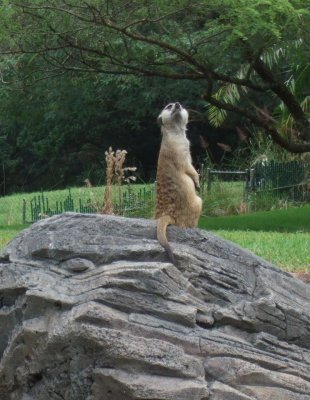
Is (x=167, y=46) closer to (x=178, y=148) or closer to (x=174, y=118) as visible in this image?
(x=174, y=118)

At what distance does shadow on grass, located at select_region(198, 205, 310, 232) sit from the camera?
16.9m

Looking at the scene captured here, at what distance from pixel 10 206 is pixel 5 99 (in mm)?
4056

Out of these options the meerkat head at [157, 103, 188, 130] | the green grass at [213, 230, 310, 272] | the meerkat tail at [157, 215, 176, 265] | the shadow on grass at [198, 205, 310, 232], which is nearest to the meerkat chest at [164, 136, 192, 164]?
the meerkat head at [157, 103, 188, 130]

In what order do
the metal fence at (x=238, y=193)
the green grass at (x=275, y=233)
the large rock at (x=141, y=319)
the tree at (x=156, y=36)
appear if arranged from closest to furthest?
the large rock at (x=141, y=319), the green grass at (x=275, y=233), the tree at (x=156, y=36), the metal fence at (x=238, y=193)

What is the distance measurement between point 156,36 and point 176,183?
8.93m

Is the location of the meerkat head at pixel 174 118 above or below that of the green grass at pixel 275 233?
above

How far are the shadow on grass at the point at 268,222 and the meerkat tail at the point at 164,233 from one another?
980 cm

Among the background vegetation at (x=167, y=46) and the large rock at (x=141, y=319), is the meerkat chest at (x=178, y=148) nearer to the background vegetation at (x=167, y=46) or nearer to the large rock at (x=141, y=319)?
the large rock at (x=141, y=319)

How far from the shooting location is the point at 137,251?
6223mm

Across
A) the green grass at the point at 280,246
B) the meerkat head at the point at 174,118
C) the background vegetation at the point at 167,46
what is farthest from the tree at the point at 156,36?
the meerkat head at the point at 174,118

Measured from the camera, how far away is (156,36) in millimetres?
16016

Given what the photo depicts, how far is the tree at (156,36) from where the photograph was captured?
45.1ft

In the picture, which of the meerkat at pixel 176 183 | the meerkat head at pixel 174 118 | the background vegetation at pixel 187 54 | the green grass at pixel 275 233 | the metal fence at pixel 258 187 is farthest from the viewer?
the metal fence at pixel 258 187

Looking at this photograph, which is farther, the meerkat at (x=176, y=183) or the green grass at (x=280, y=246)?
the green grass at (x=280, y=246)
